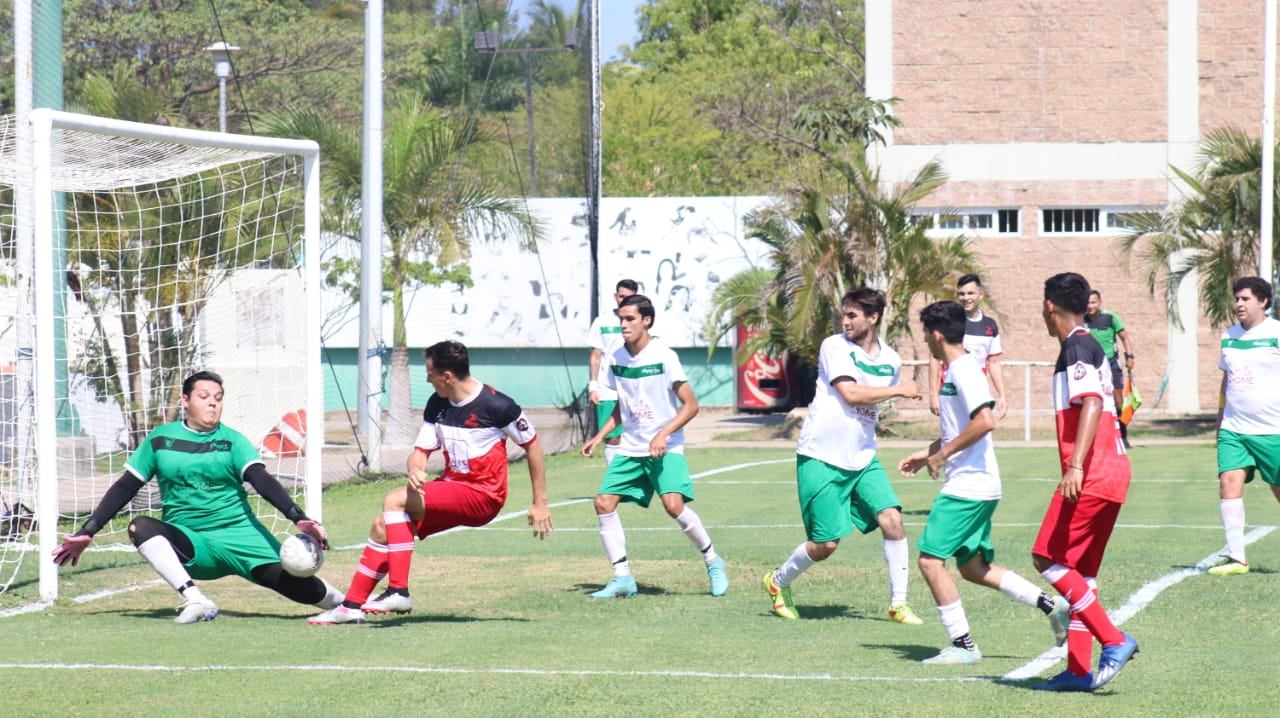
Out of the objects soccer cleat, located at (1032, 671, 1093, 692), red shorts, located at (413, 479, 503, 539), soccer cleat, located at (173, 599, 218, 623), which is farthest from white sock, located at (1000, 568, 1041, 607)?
soccer cleat, located at (173, 599, 218, 623)

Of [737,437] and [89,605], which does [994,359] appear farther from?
[737,437]

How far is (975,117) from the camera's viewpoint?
30844 mm

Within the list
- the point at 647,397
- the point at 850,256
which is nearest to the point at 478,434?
the point at 647,397

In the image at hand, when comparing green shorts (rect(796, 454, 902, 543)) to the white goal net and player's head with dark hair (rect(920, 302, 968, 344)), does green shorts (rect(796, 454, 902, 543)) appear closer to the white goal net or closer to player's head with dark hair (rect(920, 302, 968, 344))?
player's head with dark hair (rect(920, 302, 968, 344))

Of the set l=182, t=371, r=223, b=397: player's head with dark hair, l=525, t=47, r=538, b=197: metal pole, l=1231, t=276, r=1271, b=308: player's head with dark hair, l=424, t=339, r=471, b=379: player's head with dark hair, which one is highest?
l=525, t=47, r=538, b=197: metal pole

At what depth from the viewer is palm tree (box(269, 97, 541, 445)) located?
818 inches

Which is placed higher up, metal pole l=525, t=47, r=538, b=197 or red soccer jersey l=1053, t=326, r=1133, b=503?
metal pole l=525, t=47, r=538, b=197

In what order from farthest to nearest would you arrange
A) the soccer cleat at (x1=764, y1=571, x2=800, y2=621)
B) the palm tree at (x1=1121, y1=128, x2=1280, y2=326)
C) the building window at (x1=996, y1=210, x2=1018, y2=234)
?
the building window at (x1=996, y1=210, x2=1018, y2=234), the palm tree at (x1=1121, y1=128, x2=1280, y2=326), the soccer cleat at (x1=764, y1=571, x2=800, y2=621)

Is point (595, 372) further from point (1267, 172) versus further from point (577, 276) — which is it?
point (1267, 172)

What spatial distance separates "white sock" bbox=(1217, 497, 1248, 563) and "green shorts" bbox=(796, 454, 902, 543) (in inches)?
126

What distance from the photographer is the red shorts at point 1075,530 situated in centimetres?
714

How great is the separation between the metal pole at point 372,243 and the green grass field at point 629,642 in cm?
541

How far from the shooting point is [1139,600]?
9852 millimetres

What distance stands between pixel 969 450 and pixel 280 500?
3854 millimetres
